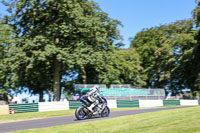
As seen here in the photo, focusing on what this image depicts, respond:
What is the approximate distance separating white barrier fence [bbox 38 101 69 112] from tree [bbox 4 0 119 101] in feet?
13.2

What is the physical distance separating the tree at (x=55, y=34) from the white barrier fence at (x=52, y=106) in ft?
13.2

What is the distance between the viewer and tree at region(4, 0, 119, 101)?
27155 millimetres

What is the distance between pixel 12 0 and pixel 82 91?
1250 cm

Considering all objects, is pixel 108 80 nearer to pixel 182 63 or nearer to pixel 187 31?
pixel 182 63

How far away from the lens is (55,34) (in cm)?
2819

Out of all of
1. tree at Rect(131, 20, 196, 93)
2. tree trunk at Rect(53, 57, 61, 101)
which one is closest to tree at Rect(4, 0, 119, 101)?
tree trunk at Rect(53, 57, 61, 101)

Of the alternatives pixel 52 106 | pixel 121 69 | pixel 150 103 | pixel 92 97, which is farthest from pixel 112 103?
pixel 121 69

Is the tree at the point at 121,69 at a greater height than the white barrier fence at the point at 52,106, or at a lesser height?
greater

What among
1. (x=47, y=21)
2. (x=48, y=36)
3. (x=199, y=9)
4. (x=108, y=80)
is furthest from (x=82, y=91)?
(x=199, y=9)

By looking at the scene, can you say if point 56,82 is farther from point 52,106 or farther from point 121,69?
point 121,69

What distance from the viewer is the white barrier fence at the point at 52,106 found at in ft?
79.7

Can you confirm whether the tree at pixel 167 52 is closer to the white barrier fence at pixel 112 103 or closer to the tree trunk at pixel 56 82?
the white barrier fence at pixel 112 103

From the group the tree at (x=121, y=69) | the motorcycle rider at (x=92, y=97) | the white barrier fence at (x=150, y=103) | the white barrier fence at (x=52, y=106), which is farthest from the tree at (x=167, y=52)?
the motorcycle rider at (x=92, y=97)

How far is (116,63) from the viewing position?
40469 mm
